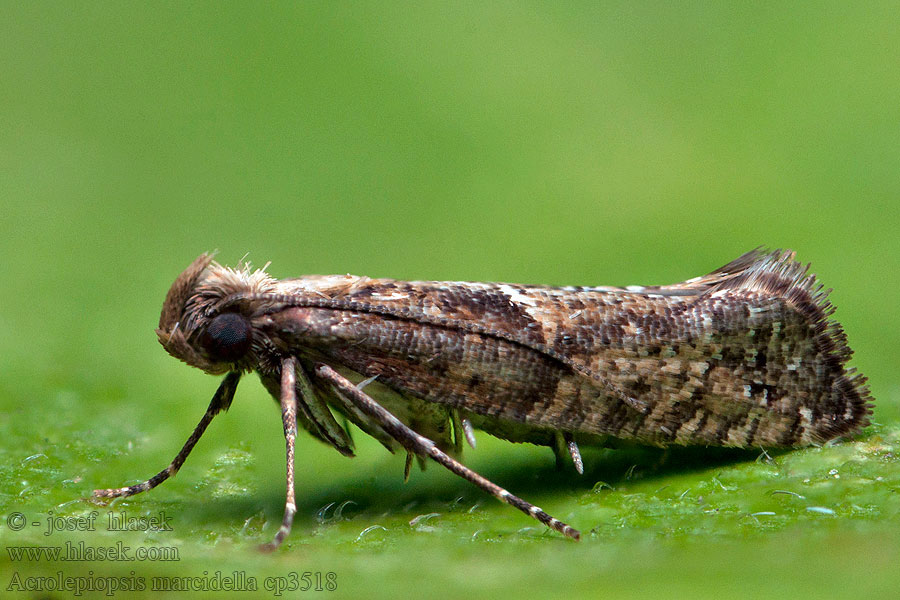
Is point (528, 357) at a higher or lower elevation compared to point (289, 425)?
higher

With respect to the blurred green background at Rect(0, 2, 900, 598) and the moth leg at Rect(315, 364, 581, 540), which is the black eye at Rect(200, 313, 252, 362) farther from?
the blurred green background at Rect(0, 2, 900, 598)

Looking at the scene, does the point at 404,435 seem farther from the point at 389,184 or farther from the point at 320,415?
the point at 389,184

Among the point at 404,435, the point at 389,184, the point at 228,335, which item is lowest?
the point at 404,435

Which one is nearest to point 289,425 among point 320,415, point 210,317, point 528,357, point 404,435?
point 320,415

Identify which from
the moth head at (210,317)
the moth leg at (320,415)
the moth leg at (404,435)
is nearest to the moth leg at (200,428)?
the moth head at (210,317)

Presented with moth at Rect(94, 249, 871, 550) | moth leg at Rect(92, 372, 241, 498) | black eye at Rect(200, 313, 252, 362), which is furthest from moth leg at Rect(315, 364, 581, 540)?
moth leg at Rect(92, 372, 241, 498)

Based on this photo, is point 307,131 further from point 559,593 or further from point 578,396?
point 559,593

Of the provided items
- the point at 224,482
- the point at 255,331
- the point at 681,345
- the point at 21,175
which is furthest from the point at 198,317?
the point at 21,175
